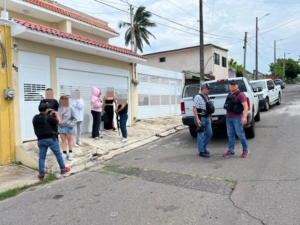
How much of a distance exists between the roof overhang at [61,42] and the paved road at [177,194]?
13.2ft

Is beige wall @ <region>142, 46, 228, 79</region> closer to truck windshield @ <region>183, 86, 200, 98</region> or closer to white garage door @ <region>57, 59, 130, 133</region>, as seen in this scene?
white garage door @ <region>57, 59, 130, 133</region>

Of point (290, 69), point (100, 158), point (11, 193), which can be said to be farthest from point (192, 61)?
point (290, 69)

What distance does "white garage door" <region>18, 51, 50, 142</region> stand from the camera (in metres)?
6.62

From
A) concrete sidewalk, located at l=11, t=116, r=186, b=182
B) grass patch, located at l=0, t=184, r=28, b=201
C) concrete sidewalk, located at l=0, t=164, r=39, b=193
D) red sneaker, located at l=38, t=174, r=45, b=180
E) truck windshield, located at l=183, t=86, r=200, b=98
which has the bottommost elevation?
grass patch, located at l=0, t=184, r=28, b=201

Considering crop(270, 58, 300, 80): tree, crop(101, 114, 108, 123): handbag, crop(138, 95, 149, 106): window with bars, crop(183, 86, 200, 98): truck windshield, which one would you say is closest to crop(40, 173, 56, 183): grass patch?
crop(101, 114, 108, 123): handbag

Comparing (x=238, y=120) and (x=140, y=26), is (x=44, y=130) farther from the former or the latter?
(x=140, y=26)

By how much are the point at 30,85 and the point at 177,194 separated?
536 centimetres

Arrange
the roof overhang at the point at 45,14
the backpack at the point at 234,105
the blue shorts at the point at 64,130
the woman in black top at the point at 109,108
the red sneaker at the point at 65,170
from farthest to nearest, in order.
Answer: the roof overhang at the point at 45,14
the woman in black top at the point at 109,108
the blue shorts at the point at 64,130
the backpack at the point at 234,105
the red sneaker at the point at 65,170

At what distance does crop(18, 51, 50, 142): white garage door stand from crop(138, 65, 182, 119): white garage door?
5.53 m

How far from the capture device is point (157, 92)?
13484 mm

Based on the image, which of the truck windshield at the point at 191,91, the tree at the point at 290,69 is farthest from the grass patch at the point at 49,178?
the tree at the point at 290,69

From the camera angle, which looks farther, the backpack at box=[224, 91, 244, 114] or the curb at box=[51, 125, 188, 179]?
the curb at box=[51, 125, 188, 179]

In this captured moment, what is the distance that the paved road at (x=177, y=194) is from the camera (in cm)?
314

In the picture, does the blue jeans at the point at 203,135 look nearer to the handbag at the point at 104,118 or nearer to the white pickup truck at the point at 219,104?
the white pickup truck at the point at 219,104
